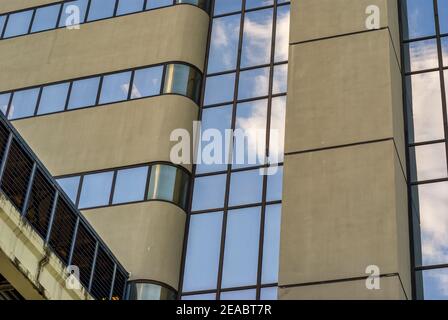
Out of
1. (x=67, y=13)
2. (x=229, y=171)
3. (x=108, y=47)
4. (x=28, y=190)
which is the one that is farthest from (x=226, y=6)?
(x=28, y=190)

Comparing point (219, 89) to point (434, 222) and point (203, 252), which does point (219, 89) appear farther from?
point (434, 222)

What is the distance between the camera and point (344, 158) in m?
26.1

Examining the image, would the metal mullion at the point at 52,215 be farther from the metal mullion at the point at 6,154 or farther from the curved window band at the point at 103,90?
the curved window band at the point at 103,90

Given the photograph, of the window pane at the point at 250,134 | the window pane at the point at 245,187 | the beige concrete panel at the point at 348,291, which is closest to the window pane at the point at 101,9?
the window pane at the point at 250,134

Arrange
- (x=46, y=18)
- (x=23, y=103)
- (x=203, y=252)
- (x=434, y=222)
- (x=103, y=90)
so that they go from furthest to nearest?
(x=46, y=18)
(x=23, y=103)
(x=103, y=90)
(x=203, y=252)
(x=434, y=222)

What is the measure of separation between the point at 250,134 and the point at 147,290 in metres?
6.44

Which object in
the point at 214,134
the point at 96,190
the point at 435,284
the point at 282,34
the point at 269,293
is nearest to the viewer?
the point at 435,284

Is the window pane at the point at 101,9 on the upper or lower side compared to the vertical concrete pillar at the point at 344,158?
upper

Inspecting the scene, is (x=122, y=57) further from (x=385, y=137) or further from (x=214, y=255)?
(x=385, y=137)

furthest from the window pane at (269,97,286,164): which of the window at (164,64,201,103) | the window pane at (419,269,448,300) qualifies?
the window pane at (419,269,448,300)

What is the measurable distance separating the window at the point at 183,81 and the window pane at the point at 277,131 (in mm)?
3155

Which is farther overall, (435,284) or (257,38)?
(257,38)

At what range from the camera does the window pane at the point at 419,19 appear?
3038 cm
